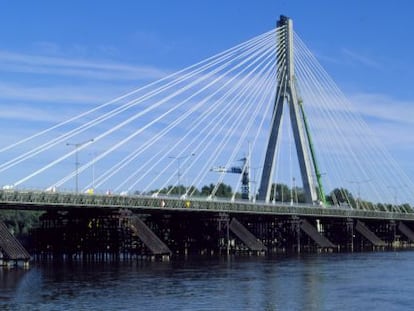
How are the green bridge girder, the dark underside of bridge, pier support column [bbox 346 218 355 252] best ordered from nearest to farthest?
the green bridge girder
the dark underside of bridge
pier support column [bbox 346 218 355 252]

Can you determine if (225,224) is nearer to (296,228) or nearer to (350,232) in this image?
(296,228)

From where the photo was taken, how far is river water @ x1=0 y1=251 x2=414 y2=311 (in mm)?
43188

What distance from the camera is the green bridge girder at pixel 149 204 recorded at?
7447 cm

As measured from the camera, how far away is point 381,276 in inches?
2403

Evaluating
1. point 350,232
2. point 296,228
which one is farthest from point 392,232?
point 296,228

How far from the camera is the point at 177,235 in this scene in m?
102

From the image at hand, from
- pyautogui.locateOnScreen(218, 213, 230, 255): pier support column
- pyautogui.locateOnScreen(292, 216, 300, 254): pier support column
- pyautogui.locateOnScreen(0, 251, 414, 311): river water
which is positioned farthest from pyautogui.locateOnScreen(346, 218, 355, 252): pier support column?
pyautogui.locateOnScreen(0, 251, 414, 311): river water

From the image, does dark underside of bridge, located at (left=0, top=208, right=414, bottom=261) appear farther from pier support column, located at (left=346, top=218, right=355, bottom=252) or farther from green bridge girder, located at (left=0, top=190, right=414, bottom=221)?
green bridge girder, located at (left=0, top=190, right=414, bottom=221)

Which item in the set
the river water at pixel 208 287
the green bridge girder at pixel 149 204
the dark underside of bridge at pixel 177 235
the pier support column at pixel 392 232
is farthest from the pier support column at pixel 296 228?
the river water at pixel 208 287

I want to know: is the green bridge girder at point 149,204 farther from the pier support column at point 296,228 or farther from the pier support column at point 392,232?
the pier support column at point 392,232

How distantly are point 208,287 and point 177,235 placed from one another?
163 feet

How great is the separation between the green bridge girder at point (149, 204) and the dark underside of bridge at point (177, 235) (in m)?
1.37

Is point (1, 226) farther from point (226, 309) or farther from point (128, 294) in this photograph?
point (226, 309)

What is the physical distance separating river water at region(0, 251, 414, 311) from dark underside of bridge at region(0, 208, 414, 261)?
28.9 ft
